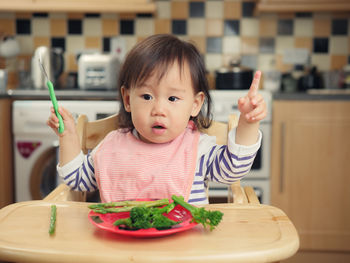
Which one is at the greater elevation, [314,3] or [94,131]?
[314,3]

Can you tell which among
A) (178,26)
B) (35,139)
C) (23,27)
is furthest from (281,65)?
(23,27)

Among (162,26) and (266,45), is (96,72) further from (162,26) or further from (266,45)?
(266,45)

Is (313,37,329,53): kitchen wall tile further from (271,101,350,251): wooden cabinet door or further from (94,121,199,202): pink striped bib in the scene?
(94,121,199,202): pink striped bib

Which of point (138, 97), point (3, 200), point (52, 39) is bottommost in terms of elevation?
point (3, 200)

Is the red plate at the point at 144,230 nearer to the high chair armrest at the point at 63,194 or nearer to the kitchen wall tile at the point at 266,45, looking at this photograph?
the high chair armrest at the point at 63,194

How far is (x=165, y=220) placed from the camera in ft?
2.51

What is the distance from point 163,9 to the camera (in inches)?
122

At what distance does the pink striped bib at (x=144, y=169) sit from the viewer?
1096 millimetres

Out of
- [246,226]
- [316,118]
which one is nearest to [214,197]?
[316,118]

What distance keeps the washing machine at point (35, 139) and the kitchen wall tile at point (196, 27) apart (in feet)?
3.09

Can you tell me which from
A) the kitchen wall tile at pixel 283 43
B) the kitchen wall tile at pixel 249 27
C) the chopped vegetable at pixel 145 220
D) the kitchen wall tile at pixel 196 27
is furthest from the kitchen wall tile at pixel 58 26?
the chopped vegetable at pixel 145 220

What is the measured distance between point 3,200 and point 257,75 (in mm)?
2045

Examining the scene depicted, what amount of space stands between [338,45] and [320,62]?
0.53 ft

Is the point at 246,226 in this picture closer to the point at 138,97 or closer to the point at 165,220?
the point at 165,220
